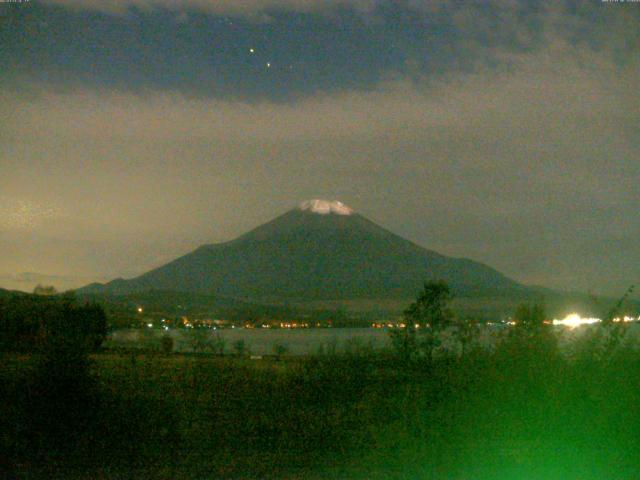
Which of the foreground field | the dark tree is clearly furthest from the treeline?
the foreground field

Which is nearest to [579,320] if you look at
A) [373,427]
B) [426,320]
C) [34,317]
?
[373,427]

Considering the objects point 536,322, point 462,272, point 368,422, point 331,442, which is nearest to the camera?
point 331,442

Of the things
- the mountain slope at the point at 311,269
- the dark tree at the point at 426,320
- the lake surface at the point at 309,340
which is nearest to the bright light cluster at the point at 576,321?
the lake surface at the point at 309,340

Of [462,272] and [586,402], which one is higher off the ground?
[462,272]

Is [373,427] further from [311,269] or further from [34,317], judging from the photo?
[311,269]

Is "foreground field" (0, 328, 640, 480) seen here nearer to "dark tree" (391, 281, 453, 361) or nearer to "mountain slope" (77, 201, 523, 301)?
"dark tree" (391, 281, 453, 361)

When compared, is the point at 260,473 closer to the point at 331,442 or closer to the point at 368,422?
the point at 331,442

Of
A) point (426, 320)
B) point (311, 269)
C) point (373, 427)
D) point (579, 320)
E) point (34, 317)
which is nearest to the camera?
point (373, 427)

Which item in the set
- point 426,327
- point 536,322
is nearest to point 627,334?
point 536,322
